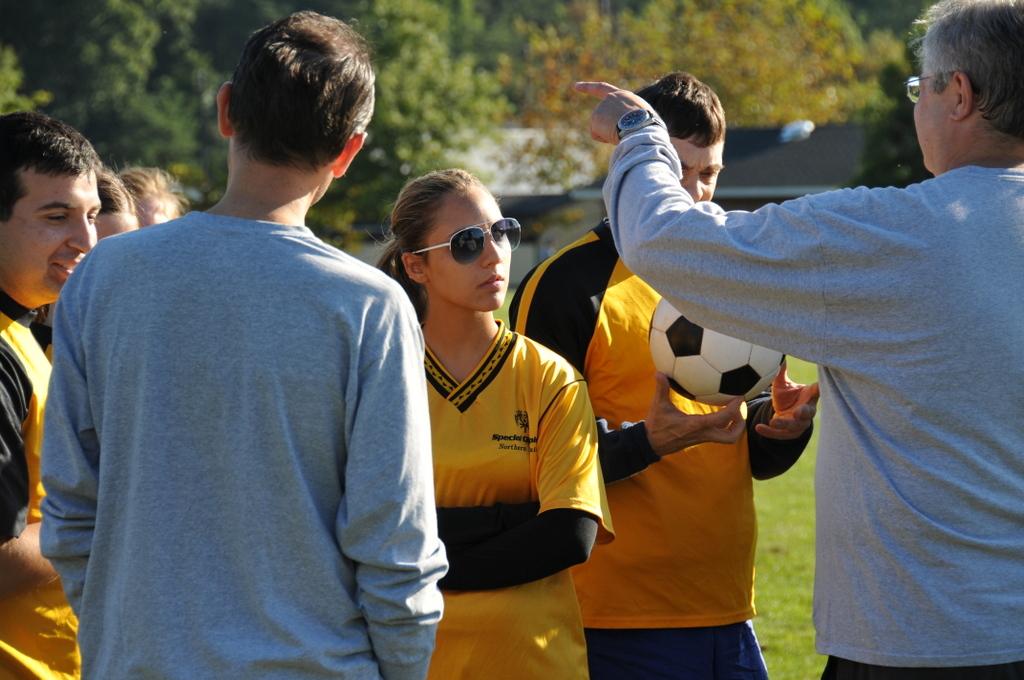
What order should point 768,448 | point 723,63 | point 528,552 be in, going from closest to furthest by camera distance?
1. point 528,552
2. point 768,448
3. point 723,63

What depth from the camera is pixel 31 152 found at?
11.3ft

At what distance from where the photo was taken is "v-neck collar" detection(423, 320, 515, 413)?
3.57m

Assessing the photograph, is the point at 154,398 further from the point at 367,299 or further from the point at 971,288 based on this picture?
the point at 971,288

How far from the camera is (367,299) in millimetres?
2371

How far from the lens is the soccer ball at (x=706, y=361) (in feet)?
12.2

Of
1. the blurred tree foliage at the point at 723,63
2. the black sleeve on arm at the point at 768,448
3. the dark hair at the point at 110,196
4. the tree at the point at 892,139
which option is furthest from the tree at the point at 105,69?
the black sleeve on arm at the point at 768,448

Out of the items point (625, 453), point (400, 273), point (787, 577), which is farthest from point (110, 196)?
point (787, 577)

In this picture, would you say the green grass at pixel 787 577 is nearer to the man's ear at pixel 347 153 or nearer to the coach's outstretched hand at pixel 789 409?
the coach's outstretched hand at pixel 789 409

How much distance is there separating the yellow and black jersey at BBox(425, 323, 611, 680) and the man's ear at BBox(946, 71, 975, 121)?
4.35 ft

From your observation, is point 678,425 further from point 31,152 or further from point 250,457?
point 31,152

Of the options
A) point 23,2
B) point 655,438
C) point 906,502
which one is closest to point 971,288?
point 906,502

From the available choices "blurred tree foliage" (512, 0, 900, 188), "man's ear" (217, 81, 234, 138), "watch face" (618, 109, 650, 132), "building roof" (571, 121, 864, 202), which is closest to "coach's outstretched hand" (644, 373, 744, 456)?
"watch face" (618, 109, 650, 132)

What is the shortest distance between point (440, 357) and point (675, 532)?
94cm

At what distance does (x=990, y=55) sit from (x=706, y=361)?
1.33 meters
